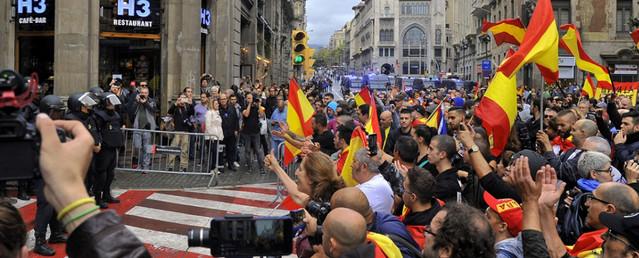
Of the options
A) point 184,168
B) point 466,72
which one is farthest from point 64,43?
point 466,72

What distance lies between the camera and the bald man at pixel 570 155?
599 centimetres

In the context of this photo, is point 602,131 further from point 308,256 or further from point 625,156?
point 308,256

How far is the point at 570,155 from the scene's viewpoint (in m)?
6.79

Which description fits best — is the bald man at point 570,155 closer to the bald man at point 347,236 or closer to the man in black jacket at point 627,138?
the man in black jacket at point 627,138

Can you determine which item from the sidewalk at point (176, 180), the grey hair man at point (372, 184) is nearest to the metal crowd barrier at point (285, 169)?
the sidewalk at point (176, 180)

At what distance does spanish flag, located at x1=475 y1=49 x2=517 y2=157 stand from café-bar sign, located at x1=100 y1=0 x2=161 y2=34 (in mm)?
13563

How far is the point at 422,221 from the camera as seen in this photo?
4754 mm

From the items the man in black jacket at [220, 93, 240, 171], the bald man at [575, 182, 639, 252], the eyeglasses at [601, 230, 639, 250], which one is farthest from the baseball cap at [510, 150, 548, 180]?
the man in black jacket at [220, 93, 240, 171]

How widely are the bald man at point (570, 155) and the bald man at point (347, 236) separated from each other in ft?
10.9

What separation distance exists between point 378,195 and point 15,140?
3.76 metres

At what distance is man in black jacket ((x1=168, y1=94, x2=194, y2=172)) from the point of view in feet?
42.7

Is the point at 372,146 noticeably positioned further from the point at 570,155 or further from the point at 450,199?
the point at 570,155

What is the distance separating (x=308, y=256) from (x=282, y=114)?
1135 centimetres

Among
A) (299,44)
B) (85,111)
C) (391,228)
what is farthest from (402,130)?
(299,44)
